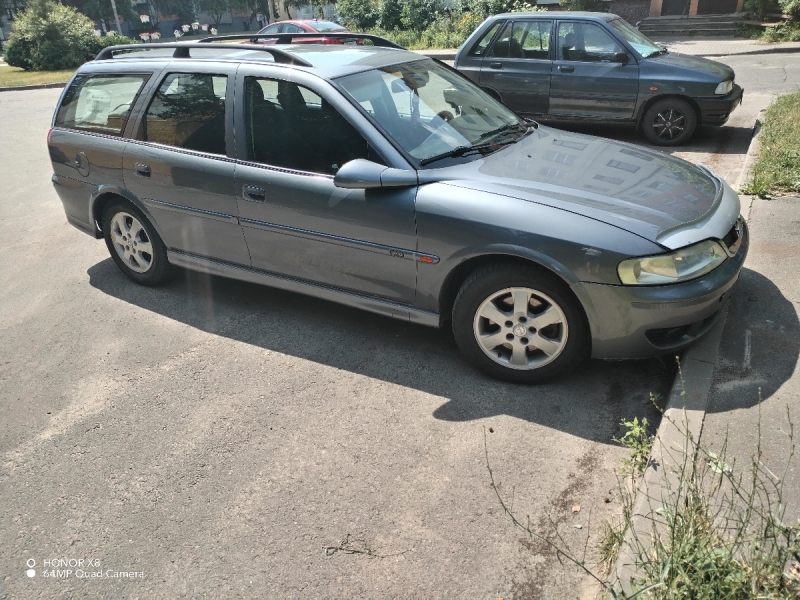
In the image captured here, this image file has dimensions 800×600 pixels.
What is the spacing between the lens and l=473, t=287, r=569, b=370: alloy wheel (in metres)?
3.74

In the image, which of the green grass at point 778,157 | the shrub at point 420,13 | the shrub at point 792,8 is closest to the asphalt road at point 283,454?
the green grass at point 778,157

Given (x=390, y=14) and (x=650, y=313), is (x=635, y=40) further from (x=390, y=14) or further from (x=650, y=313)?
(x=390, y=14)

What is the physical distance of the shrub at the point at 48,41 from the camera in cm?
2762

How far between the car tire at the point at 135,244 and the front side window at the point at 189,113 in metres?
0.67

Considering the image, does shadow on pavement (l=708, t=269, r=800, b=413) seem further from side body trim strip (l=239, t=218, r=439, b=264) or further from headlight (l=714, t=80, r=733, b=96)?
headlight (l=714, t=80, r=733, b=96)

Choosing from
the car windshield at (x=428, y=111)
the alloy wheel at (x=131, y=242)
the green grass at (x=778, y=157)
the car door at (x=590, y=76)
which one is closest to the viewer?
the car windshield at (x=428, y=111)

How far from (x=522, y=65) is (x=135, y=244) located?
6115 mm

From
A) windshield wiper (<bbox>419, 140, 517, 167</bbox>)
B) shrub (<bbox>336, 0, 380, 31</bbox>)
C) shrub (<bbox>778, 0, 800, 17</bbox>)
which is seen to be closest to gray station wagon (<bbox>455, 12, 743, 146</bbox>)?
windshield wiper (<bbox>419, 140, 517, 167</bbox>)

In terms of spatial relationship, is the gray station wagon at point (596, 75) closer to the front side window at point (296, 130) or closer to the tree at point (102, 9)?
the front side window at point (296, 130)

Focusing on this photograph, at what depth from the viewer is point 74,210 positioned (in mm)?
5770

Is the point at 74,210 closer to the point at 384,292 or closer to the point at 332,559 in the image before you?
the point at 384,292

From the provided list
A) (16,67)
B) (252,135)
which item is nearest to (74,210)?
(252,135)

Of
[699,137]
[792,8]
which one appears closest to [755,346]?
[699,137]

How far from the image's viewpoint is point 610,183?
3.92 meters
